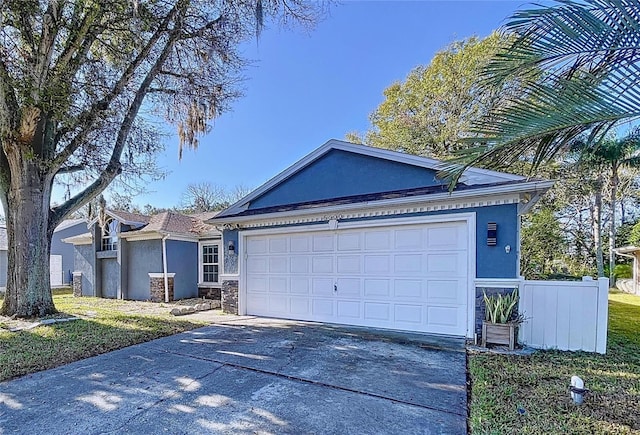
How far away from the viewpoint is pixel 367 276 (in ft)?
24.9

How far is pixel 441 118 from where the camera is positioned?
1764 centimetres

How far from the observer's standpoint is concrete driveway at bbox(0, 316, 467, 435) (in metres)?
3.33

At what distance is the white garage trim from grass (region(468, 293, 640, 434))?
1.20m

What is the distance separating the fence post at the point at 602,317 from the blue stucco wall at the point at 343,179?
3.09 m

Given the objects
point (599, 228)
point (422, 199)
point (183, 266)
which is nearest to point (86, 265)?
point (183, 266)

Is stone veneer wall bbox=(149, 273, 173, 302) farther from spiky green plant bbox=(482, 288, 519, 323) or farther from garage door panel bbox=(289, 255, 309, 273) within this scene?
spiky green plant bbox=(482, 288, 519, 323)

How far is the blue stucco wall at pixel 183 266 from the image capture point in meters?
12.9

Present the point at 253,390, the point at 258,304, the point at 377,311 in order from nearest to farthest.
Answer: the point at 253,390 < the point at 377,311 < the point at 258,304

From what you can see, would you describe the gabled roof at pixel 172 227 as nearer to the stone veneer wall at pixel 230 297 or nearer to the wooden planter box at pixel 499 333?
the stone veneer wall at pixel 230 297

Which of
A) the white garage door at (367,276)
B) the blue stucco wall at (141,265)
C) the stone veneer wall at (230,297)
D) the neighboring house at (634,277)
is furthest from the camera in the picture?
the neighboring house at (634,277)

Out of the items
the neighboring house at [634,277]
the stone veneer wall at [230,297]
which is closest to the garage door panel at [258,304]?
the stone veneer wall at [230,297]

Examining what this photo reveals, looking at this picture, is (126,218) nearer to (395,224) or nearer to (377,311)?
(377,311)

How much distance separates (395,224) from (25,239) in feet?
28.0

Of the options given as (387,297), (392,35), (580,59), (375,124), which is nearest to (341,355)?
(387,297)
